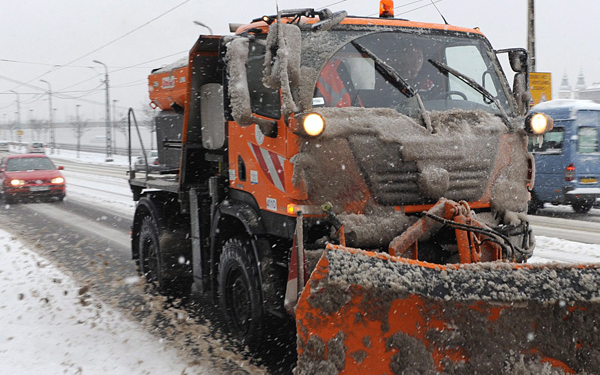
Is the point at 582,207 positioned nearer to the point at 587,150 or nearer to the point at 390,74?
the point at 587,150

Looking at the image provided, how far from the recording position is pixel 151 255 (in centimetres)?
683

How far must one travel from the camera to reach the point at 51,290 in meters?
6.80

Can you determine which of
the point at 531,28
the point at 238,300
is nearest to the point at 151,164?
the point at 238,300

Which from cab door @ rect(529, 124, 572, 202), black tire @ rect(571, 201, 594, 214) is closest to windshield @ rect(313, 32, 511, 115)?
cab door @ rect(529, 124, 572, 202)

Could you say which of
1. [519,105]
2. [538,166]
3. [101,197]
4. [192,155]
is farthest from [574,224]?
[101,197]

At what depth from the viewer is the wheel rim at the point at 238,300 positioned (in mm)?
4574

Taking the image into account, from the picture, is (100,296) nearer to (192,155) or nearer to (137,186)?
(137,186)

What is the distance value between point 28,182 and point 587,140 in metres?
15.8

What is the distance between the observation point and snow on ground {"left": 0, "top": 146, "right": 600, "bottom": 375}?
4438mm

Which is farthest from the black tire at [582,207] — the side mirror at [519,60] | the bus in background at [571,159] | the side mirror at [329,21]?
the side mirror at [329,21]

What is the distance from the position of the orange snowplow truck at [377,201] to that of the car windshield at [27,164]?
15487mm

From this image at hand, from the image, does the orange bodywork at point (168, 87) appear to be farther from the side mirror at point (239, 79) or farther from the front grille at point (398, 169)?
the front grille at point (398, 169)

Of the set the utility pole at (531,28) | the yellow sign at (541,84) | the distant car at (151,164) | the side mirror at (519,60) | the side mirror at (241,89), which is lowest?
the distant car at (151,164)

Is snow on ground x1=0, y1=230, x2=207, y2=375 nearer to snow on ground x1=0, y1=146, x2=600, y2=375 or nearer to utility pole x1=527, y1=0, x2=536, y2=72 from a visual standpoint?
snow on ground x1=0, y1=146, x2=600, y2=375
